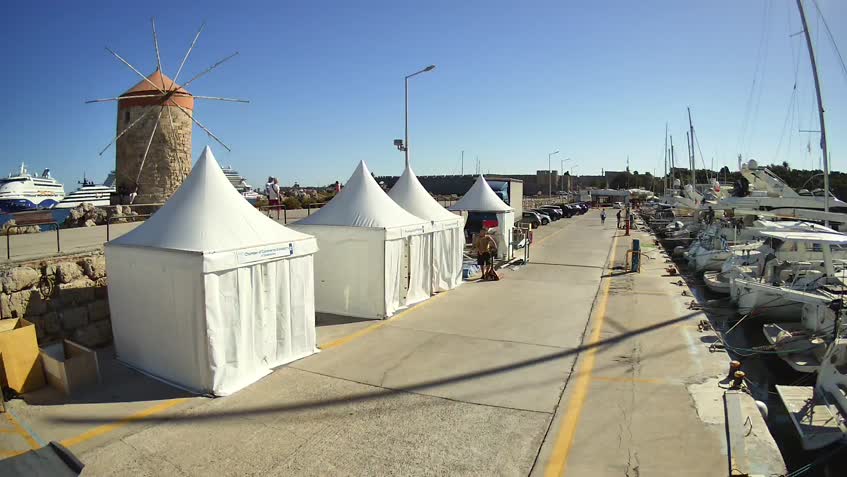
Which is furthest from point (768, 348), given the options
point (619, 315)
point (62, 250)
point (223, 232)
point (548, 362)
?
point (62, 250)

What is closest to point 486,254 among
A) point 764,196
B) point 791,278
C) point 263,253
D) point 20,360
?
point 791,278

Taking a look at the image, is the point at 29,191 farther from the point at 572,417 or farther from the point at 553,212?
the point at 572,417

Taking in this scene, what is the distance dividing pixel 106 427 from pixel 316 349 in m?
3.24

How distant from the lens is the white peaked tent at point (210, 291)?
6.48 meters

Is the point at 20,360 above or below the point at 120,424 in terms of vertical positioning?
above

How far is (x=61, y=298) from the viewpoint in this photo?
8117mm

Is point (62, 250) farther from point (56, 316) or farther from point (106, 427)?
point (106, 427)

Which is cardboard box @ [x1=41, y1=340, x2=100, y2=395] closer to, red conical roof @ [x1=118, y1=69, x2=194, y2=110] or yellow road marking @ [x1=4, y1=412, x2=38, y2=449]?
yellow road marking @ [x1=4, y1=412, x2=38, y2=449]

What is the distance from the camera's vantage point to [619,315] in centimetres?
1088

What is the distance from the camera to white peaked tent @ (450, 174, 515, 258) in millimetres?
18859

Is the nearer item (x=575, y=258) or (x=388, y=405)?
(x=388, y=405)

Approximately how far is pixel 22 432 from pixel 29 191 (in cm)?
8965

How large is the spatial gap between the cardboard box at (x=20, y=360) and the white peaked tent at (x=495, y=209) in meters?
14.6

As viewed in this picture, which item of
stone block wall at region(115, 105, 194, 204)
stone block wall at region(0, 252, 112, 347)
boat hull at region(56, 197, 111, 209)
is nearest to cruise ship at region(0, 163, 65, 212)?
boat hull at region(56, 197, 111, 209)
